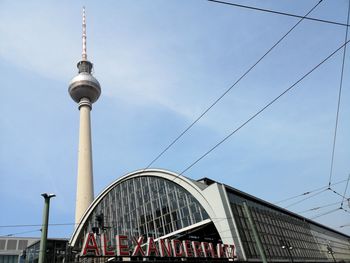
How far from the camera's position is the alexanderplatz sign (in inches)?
1096

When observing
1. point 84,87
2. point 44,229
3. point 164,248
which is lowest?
point 44,229

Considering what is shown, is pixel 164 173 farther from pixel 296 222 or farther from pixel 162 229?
pixel 296 222

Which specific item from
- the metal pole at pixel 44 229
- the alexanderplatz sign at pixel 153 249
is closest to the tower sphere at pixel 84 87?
the alexanderplatz sign at pixel 153 249

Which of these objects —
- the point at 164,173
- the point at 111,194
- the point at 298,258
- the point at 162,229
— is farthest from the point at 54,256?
the point at 298,258

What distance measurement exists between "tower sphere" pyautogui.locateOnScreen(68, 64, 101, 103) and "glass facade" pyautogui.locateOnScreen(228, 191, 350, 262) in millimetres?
58691

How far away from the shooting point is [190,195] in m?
39.0

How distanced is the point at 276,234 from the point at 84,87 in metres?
63.4

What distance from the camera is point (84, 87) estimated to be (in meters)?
86.7

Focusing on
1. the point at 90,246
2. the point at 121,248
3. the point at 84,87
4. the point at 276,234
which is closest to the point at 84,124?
the point at 84,87

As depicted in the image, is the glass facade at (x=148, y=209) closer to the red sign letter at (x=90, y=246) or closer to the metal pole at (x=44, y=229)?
the red sign letter at (x=90, y=246)

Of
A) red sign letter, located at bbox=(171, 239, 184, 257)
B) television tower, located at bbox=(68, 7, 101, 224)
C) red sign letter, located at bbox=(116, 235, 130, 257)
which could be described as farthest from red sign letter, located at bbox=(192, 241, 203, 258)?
television tower, located at bbox=(68, 7, 101, 224)

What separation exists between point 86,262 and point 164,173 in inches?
618

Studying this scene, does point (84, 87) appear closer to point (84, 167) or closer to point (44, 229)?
point (84, 167)

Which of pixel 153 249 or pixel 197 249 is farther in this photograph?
pixel 197 249
